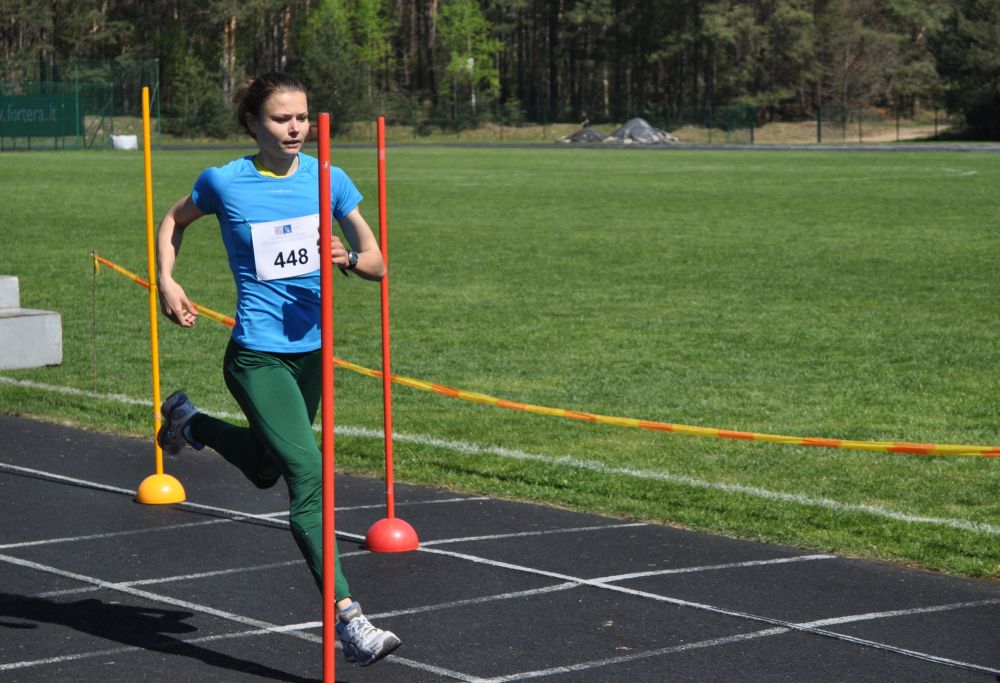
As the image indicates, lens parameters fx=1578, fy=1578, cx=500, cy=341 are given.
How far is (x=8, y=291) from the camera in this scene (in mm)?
14039

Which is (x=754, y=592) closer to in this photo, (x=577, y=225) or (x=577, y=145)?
(x=577, y=225)

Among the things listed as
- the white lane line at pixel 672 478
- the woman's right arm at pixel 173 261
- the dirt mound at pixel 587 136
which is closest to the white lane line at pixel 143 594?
the woman's right arm at pixel 173 261

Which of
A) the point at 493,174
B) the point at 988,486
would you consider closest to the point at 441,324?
the point at 988,486

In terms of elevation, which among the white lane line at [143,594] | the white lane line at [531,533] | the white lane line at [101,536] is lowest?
the white lane line at [531,533]

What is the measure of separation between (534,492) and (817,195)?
31.3m

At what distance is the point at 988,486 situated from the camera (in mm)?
9367

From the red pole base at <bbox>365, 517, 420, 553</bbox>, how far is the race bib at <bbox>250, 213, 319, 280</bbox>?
6.64ft

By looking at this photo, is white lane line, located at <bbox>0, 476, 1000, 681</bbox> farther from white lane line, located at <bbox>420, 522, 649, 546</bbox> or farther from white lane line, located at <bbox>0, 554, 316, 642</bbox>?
white lane line, located at <bbox>420, 522, 649, 546</bbox>

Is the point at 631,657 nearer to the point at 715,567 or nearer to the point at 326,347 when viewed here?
the point at 715,567

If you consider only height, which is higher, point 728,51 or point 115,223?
point 728,51

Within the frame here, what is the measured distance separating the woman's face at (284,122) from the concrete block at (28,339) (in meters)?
8.78

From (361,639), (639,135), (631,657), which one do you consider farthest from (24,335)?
(639,135)

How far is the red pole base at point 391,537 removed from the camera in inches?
295

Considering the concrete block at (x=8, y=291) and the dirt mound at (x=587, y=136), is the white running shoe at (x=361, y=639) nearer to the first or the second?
the concrete block at (x=8, y=291)
